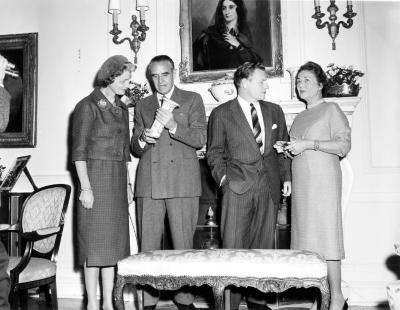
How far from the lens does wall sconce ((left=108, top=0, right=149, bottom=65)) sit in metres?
4.25

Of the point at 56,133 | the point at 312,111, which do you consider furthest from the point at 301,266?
the point at 56,133

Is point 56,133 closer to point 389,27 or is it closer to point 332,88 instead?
point 332,88

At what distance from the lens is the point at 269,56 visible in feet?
13.6

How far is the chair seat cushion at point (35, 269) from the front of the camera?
3035 millimetres

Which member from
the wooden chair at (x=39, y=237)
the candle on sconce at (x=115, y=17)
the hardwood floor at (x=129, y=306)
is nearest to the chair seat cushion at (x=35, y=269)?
the wooden chair at (x=39, y=237)

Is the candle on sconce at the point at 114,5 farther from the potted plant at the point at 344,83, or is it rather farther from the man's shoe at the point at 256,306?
the man's shoe at the point at 256,306

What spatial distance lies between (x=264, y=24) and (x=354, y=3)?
0.84m

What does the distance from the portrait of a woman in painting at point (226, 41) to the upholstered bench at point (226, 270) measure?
6.89 feet

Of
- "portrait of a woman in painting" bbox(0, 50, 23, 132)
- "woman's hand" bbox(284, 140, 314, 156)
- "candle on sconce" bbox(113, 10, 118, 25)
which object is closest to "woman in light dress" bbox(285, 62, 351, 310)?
"woman's hand" bbox(284, 140, 314, 156)

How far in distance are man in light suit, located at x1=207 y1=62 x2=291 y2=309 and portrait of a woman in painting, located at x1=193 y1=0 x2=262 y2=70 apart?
97cm

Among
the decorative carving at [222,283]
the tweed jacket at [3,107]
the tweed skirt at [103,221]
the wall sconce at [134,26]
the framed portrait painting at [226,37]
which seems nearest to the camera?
the tweed jacket at [3,107]

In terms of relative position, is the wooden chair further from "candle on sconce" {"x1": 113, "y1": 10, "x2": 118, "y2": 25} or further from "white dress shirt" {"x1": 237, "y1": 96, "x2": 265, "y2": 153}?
"candle on sconce" {"x1": 113, "y1": 10, "x2": 118, "y2": 25}

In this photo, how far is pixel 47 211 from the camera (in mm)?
3387

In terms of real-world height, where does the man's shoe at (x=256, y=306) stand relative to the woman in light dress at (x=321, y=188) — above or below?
below
